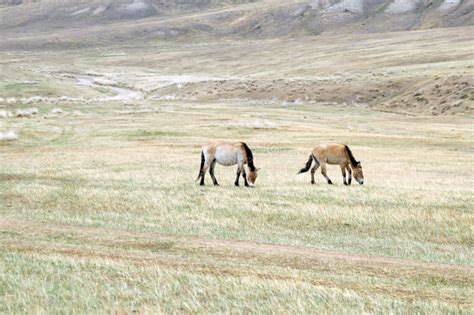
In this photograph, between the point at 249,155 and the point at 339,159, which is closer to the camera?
the point at 249,155

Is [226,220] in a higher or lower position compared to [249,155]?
lower

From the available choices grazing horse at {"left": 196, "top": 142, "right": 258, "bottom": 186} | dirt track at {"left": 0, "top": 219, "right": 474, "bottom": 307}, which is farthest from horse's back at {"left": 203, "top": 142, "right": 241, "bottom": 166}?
dirt track at {"left": 0, "top": 219, "right": 474, "bottom": 307}

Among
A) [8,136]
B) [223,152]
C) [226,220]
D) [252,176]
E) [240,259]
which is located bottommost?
[8,136]

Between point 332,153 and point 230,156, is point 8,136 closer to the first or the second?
point 230,156

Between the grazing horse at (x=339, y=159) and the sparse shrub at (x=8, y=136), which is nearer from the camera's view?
the grazing horse at (x=339, y=159)

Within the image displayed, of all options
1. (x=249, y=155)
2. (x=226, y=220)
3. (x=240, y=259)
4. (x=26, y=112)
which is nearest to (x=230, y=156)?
(x=249, y=155)

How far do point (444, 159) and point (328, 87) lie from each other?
192ft

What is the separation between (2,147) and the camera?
41.3 metres

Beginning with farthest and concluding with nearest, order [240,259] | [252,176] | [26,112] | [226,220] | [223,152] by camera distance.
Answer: [26,112] → [252,176] → [223,152] → [226,220] → [240,259]

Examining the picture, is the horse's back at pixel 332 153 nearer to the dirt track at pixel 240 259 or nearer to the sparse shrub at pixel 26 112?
the dirt track at pixel 240 259

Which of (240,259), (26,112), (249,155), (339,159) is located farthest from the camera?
(26,112)

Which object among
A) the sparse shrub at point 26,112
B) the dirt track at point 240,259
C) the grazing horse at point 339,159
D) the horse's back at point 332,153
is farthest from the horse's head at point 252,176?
the sparse shrub at point 26,112

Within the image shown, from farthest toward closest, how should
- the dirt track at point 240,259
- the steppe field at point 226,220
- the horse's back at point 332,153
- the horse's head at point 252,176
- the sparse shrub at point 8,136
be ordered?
the sparse shrub at point 8,136 < the horse's back at point 332,153 < the horse's head at point 252,176 < the dirt track at point 240,259 < the steppe field at point 226,220

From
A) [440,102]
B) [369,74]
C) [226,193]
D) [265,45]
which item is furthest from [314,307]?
[265,45]
